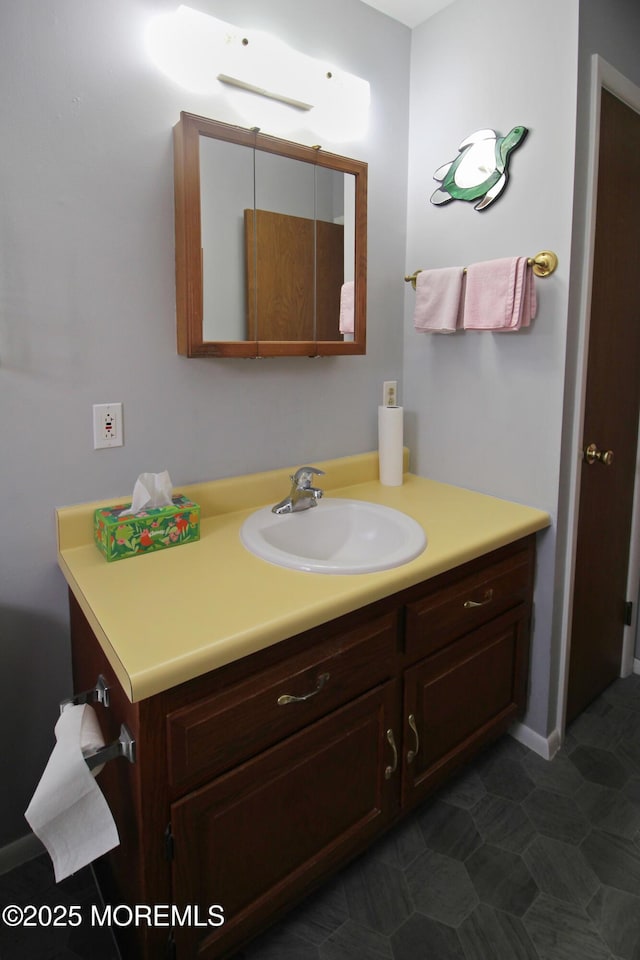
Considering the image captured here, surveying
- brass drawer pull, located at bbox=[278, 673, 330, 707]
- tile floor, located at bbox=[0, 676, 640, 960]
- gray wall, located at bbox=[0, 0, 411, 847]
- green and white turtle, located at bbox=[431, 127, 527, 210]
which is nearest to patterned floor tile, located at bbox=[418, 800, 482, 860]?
tile floor, located at bbox=[0, 676, 640, 960]

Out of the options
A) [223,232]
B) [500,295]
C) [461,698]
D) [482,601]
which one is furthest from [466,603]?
[223,232]

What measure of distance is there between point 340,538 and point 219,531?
0.35 m

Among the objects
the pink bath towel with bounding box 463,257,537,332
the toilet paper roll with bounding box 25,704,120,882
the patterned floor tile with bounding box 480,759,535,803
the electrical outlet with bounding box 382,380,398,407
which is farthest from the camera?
the electrical outlet with bounding box 382,380,398,407

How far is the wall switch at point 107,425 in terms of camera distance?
1.46m

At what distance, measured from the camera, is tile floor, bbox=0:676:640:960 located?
132 centimetres

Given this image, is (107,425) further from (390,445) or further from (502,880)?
(502,880)

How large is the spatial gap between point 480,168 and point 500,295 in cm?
41

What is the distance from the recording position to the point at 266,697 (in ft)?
3.73

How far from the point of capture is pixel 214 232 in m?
1.50

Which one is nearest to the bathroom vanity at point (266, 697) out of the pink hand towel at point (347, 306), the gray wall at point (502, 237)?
the gray wall at point (502, 237)

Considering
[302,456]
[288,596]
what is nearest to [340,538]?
[302,456]

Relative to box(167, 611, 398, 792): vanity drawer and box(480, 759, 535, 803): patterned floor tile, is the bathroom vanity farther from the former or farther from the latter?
box(480, 759, 535, 803): patterned floor tile

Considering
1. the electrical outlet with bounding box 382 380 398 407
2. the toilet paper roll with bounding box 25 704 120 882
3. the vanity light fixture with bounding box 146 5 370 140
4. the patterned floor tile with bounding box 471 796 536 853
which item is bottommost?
the patterned floor tile with bounding box 471 796 536 853

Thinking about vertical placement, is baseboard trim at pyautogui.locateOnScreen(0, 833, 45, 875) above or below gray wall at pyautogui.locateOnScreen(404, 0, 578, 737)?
below
